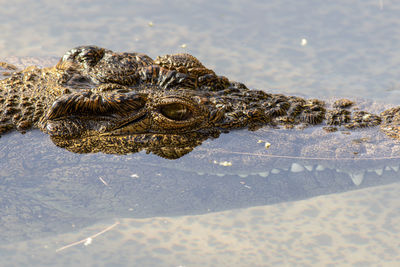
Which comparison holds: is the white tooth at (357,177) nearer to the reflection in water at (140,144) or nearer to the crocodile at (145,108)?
the crocodile at (145,108)

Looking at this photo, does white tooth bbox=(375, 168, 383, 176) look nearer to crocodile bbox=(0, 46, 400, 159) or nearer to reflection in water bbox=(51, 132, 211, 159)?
crocodile bbox=(0, 46, 400, 159)

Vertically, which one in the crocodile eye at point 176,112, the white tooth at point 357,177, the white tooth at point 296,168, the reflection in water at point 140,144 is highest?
the crocodile eye at point 176,112

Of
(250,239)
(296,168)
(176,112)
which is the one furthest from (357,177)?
(176,112)

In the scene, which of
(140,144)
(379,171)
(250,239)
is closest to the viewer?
(379,171)

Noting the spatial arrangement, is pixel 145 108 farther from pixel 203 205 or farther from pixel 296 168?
pixel 296 168

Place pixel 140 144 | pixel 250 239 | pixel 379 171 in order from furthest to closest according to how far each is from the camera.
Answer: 1. pixel 140 144
2. pixel 250 239
3. pixel 379 171

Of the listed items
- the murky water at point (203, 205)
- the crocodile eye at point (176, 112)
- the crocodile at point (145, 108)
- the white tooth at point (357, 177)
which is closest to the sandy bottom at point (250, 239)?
the murky water at point (203, 205)

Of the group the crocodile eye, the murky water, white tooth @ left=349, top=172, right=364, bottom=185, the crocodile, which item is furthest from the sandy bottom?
the crocodile eye
